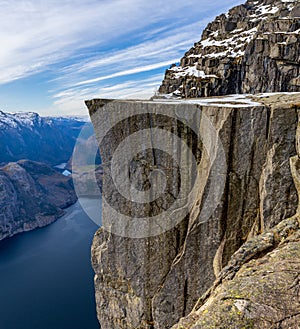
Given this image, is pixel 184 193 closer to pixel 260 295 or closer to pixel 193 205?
pixel 193 205

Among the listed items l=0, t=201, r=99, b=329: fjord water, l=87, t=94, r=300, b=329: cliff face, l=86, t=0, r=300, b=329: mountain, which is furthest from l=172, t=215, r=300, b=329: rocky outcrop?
l=0, t=201, r=99, b=329: fjord water

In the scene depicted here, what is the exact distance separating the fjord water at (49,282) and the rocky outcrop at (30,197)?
57.2 feet

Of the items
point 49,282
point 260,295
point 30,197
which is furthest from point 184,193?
point 30,197

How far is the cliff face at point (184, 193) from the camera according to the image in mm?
11070

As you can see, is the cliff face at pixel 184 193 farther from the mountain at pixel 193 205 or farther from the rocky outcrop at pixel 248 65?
the rocky outcrop at pixel 248 65

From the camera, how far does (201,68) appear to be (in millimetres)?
42719

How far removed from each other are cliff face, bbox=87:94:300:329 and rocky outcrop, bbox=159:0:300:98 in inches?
926

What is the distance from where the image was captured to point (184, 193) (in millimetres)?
13555

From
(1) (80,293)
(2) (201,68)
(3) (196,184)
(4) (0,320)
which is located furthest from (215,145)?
(4) (0,320)

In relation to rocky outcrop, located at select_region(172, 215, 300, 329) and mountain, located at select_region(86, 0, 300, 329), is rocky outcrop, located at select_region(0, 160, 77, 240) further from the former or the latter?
rocky outcrop, located at select_region(172, 215, 300, 329)

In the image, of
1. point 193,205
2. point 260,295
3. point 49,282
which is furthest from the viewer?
point 49,282

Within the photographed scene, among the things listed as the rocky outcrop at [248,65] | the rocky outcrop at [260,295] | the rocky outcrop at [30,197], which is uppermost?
the rocky outcrop at [248,65]

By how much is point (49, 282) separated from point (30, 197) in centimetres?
7549

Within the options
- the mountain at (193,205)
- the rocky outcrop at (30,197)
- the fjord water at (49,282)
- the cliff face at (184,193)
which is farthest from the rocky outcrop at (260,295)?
the rocky outcrop at (30,197)
